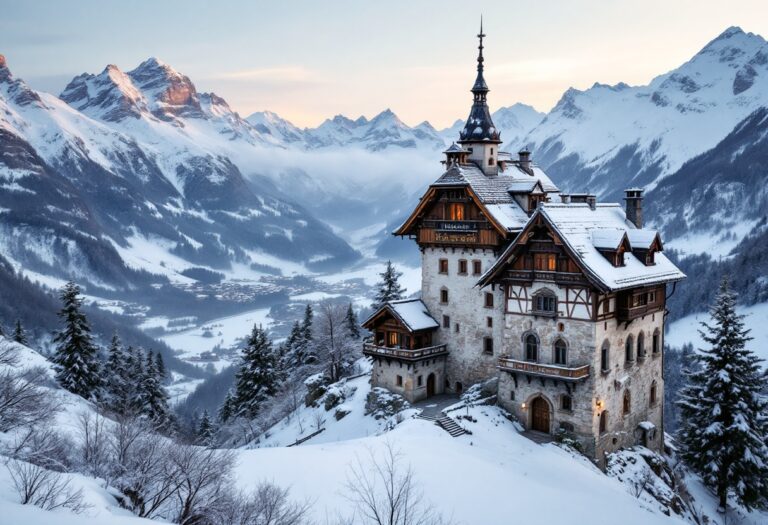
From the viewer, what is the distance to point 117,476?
29.9 meters

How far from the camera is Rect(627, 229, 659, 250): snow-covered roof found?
54.6 meters

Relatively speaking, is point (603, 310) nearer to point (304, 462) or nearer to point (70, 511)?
point (304, 462)

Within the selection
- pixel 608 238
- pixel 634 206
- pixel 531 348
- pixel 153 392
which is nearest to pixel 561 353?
pixel 531 348

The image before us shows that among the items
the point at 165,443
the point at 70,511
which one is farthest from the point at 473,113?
the point at 70,511

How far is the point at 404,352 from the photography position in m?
61.4

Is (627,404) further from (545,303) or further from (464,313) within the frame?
(464,313)

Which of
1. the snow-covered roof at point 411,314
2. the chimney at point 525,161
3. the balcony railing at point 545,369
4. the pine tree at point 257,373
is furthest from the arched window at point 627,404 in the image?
the pine tree at point 257,373

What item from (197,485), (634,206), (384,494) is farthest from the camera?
(634,206)

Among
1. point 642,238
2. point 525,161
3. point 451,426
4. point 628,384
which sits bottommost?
point 451,426

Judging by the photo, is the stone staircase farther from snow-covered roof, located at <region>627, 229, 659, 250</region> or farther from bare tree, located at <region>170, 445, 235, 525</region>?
bare tree, located at <region>170, 445, 235, 525</region>

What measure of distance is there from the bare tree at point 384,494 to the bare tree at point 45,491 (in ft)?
39.1

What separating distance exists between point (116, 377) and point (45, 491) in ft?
191

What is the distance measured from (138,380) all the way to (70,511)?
2349 inches

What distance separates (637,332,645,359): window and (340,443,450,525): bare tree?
1008 inches
